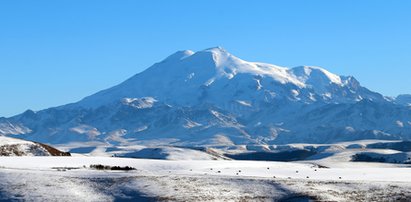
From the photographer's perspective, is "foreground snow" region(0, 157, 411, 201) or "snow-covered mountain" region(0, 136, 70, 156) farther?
"snow-covered mountain" region(0, 136, 70, 156)

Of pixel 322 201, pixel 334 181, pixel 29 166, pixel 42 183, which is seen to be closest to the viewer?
pixel 322 201

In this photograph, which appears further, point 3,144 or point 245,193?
point 3,144

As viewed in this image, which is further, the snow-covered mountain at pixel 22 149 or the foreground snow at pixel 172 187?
the snow-covered mountain at pixel 22 149

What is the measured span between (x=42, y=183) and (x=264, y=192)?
52.1ft

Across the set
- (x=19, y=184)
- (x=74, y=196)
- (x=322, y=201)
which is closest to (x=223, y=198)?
(x=322, y=201)

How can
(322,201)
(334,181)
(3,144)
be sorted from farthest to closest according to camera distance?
1. (3,144)
2. (334,181)
3. (322,201)

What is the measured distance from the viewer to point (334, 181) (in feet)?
200

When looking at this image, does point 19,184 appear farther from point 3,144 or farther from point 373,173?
point 3,144

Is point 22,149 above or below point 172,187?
above

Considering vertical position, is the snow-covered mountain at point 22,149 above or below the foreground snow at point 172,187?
above

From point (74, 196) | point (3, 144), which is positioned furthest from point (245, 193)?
point (3, 144)

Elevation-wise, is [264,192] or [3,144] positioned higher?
[3,144]

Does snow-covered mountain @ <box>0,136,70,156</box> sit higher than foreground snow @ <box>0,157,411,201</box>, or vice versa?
snow-covered mountain @ <box>0,136,70,156</box>

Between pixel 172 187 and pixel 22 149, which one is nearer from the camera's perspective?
pixel 172 187
